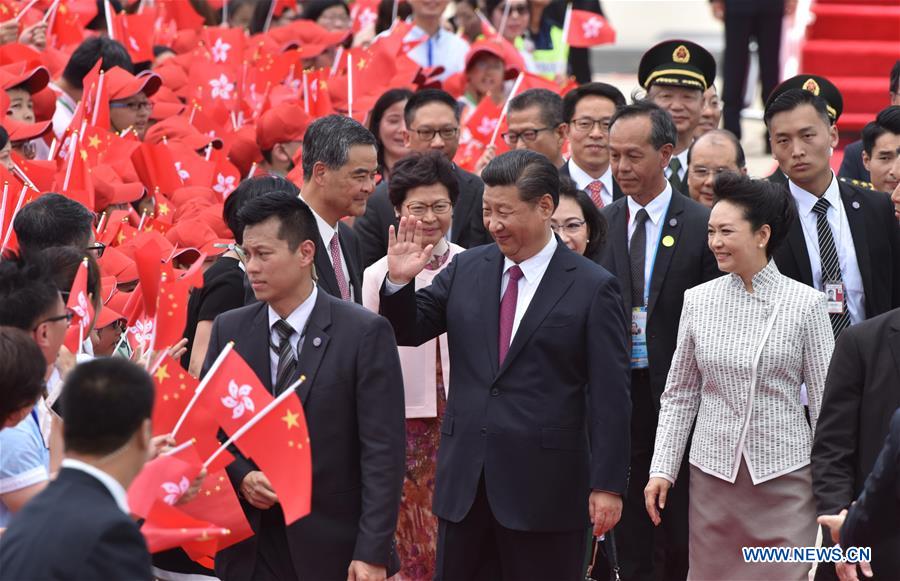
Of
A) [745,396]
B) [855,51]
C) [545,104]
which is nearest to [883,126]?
[545,104]

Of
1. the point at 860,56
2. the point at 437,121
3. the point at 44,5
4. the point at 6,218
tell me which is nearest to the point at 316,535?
the point at 6,218

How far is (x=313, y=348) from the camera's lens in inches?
181

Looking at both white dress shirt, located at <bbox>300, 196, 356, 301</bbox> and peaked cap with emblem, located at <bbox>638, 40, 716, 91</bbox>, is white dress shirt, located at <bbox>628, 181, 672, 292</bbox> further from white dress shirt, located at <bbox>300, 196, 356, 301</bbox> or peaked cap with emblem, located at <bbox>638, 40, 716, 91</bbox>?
peaked cap with emblem, located at <bbox>638, 40, 716, 91</bbox>

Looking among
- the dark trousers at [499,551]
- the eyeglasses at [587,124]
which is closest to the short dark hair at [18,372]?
the dark trousers at [499,551]

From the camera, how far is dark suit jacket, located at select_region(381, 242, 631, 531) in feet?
16.1

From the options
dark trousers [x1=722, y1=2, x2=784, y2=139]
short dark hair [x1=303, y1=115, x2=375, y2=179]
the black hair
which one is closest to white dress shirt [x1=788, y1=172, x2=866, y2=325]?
short dark hair [x1=303, y1=115, x2=375, y2=179]

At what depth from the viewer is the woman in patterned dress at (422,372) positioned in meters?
5.82

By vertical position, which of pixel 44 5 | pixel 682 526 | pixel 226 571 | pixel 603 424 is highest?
pixel 44 5

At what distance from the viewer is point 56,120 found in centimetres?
786

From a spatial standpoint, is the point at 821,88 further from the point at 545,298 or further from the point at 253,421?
the point at 253,421

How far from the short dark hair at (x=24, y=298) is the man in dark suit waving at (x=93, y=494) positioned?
0.86 m

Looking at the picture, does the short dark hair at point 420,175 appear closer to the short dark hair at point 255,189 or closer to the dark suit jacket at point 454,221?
the short dark hair at point 255,189

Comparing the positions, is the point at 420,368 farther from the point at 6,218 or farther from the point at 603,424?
the point at 6,218

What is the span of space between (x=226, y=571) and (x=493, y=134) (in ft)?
15.2
